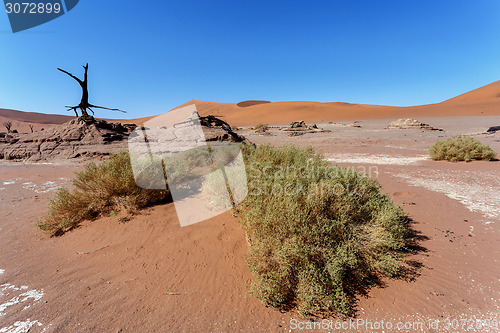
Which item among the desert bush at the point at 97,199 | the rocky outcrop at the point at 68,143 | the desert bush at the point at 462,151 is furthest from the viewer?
the rocky outcrop at the point at 68,143

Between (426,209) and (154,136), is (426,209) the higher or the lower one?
the lower one

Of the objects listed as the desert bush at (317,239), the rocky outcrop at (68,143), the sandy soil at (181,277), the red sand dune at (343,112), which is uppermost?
the red sand dune at (343,112)

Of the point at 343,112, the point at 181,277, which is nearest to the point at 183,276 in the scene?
the point at 181,277

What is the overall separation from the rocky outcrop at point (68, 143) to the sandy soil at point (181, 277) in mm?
6978

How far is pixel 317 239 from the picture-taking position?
2533 millimetres

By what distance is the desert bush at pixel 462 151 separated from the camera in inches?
348

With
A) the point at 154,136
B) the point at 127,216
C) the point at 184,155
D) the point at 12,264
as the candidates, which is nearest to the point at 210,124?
the point at 154,136

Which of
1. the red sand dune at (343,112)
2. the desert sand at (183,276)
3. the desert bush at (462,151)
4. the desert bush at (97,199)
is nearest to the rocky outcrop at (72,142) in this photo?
the desert bush at (97,199)

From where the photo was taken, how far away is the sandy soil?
2.28 m

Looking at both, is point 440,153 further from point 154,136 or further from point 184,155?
point 154,136

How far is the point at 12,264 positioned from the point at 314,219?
4.10m

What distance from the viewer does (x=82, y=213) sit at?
400cm

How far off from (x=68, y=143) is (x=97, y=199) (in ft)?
32.0

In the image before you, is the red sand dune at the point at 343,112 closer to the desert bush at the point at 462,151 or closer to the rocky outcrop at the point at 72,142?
the rocky outcrop at the point at 72,142
